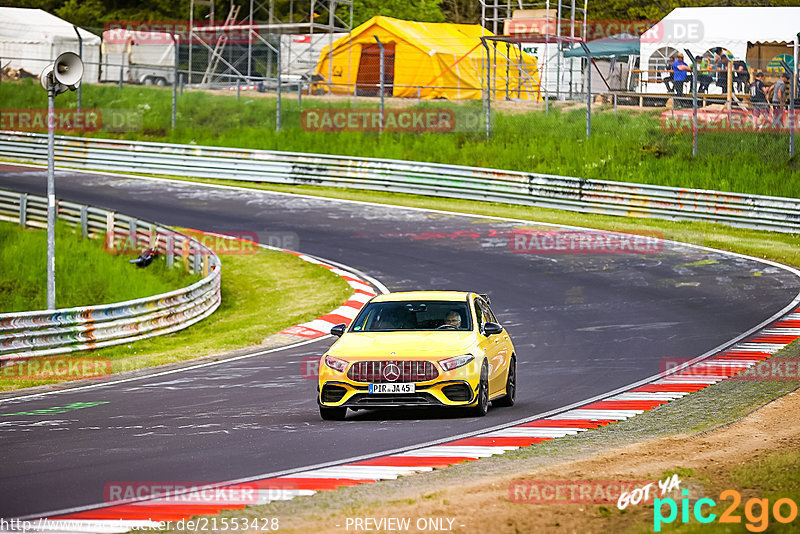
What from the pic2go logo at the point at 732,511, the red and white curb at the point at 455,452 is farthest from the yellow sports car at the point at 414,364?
the pic2go logo at the point at 732,511

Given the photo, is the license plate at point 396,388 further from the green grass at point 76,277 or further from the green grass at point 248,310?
the green grass at point 76,277

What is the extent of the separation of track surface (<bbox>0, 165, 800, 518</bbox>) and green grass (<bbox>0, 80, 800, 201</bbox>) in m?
4.80

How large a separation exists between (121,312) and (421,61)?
3051 cm

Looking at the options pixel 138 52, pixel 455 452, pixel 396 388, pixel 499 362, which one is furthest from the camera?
pixel 138 52

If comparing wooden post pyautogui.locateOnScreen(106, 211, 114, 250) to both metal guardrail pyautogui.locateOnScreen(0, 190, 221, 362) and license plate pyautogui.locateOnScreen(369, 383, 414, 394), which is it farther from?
license plate pyautogui.locateOnScreen(369, 383, 414, 394)

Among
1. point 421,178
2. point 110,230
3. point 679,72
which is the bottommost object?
point 110,230

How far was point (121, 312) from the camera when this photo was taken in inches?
781

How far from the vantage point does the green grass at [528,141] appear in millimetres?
32000

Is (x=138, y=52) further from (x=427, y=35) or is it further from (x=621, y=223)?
(x=621, y=223)

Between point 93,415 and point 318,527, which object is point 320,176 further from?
point 318,527

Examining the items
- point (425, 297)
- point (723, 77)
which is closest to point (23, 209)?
point (425, 297)

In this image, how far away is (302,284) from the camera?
24953mm

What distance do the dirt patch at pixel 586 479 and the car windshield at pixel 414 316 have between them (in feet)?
9.88

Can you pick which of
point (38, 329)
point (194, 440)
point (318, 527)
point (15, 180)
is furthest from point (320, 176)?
point (318, 527)
